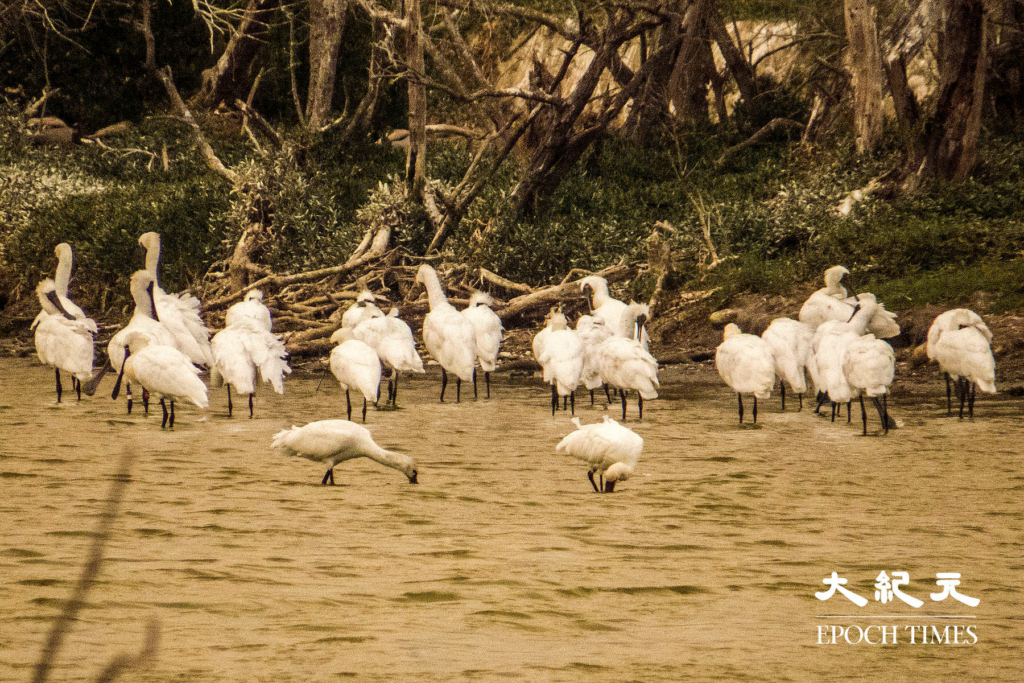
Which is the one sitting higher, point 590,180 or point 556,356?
point 590,180

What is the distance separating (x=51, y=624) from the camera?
19.8ft

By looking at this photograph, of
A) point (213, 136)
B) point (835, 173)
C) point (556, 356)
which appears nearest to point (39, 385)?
point (556, 356)

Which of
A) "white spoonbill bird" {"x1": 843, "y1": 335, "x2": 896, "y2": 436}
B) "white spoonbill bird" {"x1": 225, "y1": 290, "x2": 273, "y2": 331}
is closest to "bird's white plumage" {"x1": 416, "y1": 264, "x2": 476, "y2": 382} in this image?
"white spoonbill bird" {"x1": 225, "y1": 290, "x2": 273, "y2": 331}

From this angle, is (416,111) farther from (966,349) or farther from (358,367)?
(966,349)

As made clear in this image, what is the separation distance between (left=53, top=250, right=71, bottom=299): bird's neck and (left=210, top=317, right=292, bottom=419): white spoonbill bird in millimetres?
2765

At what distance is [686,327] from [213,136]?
14790 mm

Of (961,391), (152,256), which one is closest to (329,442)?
(961,391)

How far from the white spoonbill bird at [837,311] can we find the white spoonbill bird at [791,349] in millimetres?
673

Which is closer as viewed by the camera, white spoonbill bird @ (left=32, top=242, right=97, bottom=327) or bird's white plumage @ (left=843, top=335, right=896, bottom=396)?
bird's white plumage @ (left=843, top=335, right=896, bottom=396)

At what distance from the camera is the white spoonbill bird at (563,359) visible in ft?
37.9

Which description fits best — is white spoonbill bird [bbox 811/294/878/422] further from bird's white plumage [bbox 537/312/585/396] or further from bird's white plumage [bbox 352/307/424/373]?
bird's white plumage [bbox 352/307/424/373]

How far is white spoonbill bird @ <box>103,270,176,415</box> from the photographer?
38.6ft

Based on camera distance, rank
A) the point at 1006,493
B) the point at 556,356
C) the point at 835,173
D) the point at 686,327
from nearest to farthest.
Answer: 1. the point at 1006,493
2. the point at 556,356
3. the point at 686,327
4. the point at 835,173

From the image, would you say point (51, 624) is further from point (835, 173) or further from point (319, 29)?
point (319, 29)
